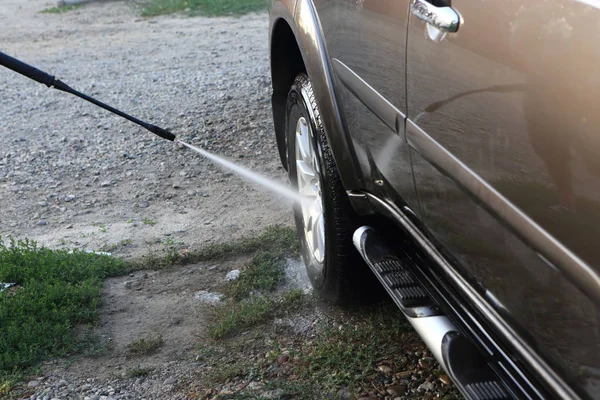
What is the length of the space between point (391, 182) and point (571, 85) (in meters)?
1.12

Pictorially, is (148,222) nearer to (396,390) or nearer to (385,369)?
(385,369)

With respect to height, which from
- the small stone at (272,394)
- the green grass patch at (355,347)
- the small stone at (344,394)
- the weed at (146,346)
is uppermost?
the green grass patch at (355,347)

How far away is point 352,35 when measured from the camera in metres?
2.66

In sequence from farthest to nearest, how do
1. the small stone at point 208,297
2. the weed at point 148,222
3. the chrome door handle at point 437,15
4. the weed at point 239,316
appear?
the weed at point 148,222 < the small stone at point 208,297 < the weed at point 239,316 < the chrome door handle at point 437,15

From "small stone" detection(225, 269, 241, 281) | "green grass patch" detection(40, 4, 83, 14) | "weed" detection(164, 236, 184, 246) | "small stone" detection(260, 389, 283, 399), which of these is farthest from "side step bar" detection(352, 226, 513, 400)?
"green grass patch" detection(40, 4, 83, 14)

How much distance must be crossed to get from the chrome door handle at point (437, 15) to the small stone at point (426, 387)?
1474 millimetres

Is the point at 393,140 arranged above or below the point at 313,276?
above

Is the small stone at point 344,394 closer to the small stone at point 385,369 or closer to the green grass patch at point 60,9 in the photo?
the small stone at point 385,369

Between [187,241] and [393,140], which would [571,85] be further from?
[187,241]

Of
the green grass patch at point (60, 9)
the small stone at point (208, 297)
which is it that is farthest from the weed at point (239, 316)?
the green grass patch at point (60, 9)

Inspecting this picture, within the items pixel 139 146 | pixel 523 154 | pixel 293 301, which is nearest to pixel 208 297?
pixel 293 301

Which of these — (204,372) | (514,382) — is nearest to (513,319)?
(514,382)

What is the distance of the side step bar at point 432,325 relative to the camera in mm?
2008

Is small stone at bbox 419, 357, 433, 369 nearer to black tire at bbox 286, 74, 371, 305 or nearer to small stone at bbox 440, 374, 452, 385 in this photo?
small stone at bbox 440, 374, 452, 385
